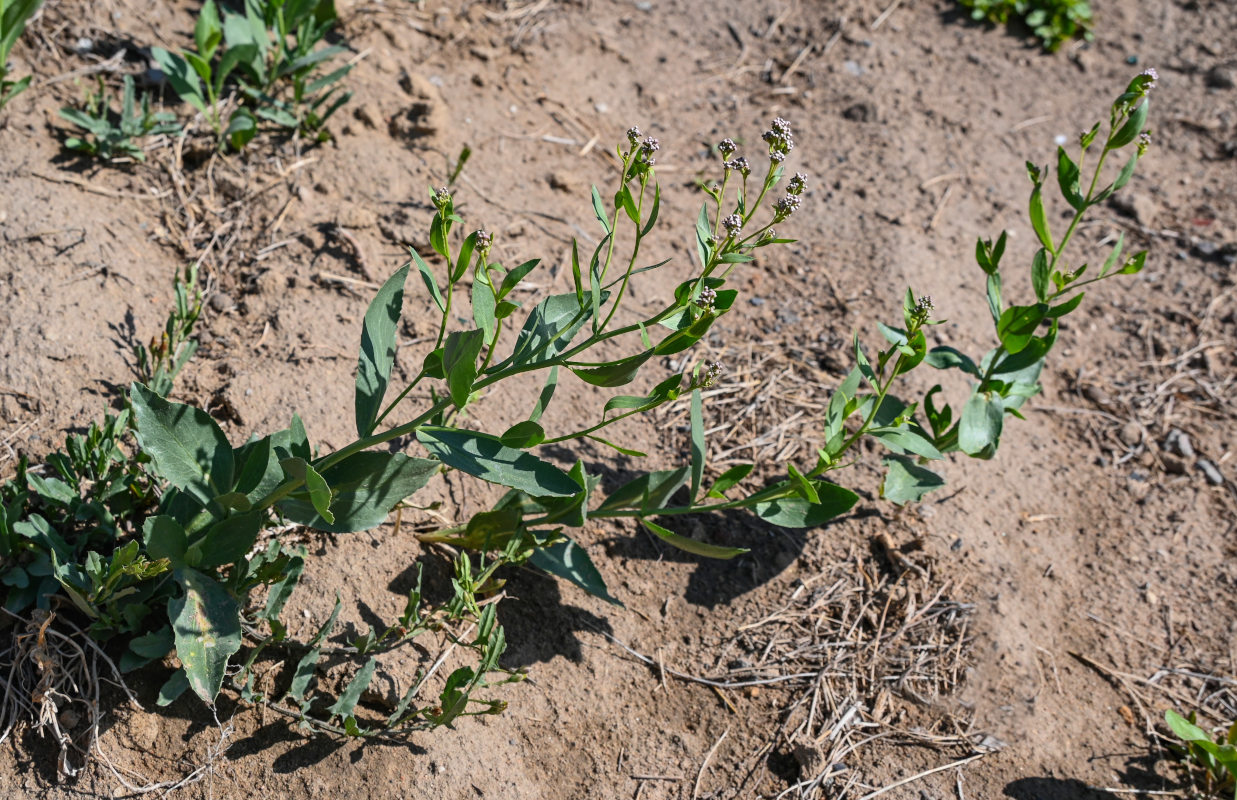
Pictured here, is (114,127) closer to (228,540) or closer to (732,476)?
(228,540)

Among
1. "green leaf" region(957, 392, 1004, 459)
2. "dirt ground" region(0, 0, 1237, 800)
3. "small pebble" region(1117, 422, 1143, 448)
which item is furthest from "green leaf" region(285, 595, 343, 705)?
"small pebble" region(1117, 422, 1143, 448)

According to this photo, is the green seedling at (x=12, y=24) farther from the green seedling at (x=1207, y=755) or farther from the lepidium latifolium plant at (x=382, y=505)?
the green seedling at (x=1207, y=755)

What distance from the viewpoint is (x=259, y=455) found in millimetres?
2254

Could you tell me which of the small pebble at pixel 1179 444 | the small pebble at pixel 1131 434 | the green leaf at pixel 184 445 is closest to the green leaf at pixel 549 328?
the green leaf at pixel 184 445

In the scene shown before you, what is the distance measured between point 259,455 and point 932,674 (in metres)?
2.00

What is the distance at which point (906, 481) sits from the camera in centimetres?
294

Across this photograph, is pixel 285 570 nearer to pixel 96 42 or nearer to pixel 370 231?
pixel 370 231

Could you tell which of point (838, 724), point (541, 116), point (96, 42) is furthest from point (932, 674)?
point (96, 42)

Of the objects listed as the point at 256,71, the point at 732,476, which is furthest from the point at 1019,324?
the point at 256,71

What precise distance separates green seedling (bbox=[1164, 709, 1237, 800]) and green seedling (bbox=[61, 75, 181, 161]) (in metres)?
3.79

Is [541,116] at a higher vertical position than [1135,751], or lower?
higher

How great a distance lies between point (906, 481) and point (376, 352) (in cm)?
164

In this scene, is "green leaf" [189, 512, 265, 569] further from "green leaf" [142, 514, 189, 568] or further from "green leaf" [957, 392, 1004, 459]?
"green leaf" [957, 392, 1004, 459]

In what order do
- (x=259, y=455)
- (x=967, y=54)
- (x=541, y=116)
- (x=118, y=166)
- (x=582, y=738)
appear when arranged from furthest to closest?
1. (x=967, y=54)
2. (x=541, y=116)
3. (x=118, y=166)
4. (x=582, y=738)
5. (x=259, y=455)
